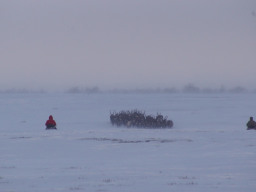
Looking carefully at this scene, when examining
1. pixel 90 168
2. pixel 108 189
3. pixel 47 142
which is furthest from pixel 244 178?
pixel 47 142

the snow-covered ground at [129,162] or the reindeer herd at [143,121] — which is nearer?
the snow-covered ground at [129,162]

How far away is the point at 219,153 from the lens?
1842 cm

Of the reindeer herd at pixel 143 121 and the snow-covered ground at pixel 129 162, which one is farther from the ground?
the reindeer herd at pixel 143 121

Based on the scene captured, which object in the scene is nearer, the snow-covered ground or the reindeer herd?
the snow-covered ground

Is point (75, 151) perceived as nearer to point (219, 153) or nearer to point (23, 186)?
point (219, 153)

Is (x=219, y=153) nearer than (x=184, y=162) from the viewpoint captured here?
No

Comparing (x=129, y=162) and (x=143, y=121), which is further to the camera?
(x=143, y=121)

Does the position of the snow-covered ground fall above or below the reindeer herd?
below

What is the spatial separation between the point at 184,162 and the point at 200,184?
4.11m

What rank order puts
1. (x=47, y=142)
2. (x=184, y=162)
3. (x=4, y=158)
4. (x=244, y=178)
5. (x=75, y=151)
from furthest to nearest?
(x=47, y=142) → (x=75, y=151) → (x=4, y=158) → (x=184, y=162) → (x=244, y=178)

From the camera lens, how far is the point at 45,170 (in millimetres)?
14820

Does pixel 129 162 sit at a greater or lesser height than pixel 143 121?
lesser

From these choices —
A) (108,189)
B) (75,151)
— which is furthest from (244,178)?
(75,151)

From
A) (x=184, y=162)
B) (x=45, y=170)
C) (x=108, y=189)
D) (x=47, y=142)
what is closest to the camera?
(x=108, y=189)
